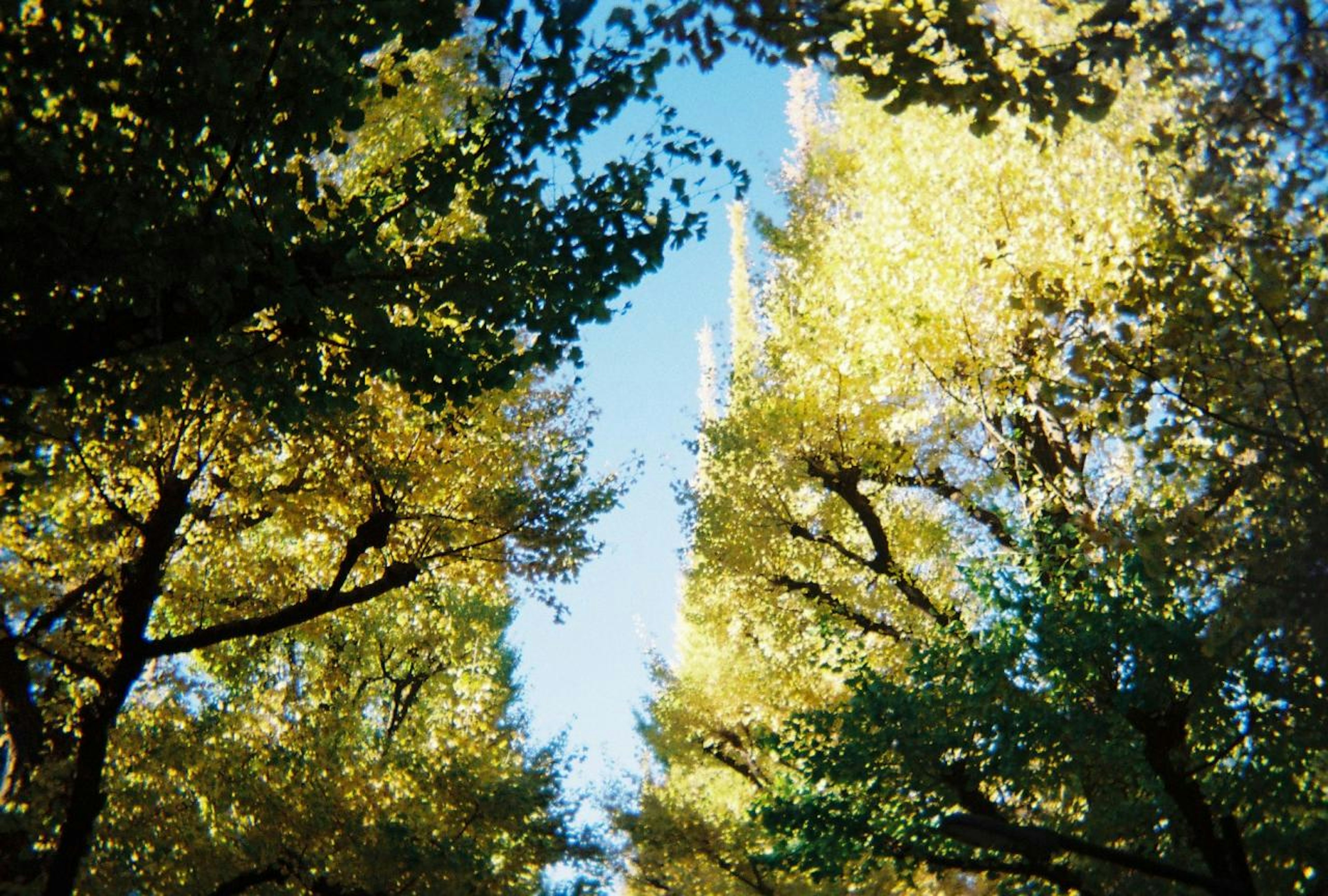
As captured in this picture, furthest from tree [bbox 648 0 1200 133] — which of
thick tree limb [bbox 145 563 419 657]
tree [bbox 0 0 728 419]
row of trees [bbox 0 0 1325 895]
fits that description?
thick tree limb [bbox 145 563 419 657]

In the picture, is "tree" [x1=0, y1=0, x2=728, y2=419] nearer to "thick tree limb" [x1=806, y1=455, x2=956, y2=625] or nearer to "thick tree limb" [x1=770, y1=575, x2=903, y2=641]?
"thick tree limb" [x1=806, y1=455, x2=956, y2=625]

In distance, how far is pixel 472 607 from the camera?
20.9 m

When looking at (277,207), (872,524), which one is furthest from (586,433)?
(277,207)

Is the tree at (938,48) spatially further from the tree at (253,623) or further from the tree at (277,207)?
the tree at (253,623)

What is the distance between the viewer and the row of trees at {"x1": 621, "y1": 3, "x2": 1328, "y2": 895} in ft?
15.8

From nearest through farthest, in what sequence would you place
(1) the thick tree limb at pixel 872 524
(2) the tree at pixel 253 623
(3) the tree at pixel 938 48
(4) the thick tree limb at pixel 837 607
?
(3) the tree at pixel 938 48 → (2) the tree at pixel 253 623 → (1) the thick tree limb at pixel 872 524 → (4) the thick tree limb at pixel 837 607

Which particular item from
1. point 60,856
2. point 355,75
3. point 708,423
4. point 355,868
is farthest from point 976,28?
point 355,868

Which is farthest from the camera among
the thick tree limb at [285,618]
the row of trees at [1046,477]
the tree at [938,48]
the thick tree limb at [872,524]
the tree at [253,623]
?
the thick tree limb at [872,524]

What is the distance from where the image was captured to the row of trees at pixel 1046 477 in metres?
4.82

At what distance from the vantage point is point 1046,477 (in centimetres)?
1021

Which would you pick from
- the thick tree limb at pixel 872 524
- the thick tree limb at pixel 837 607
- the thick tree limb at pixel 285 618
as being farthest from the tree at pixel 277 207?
the thick tree limb at pixel 837 607

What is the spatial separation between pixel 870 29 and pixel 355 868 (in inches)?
512

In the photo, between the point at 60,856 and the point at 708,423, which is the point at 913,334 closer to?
the point at 708,423

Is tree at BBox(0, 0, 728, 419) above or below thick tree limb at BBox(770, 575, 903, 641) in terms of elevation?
below
